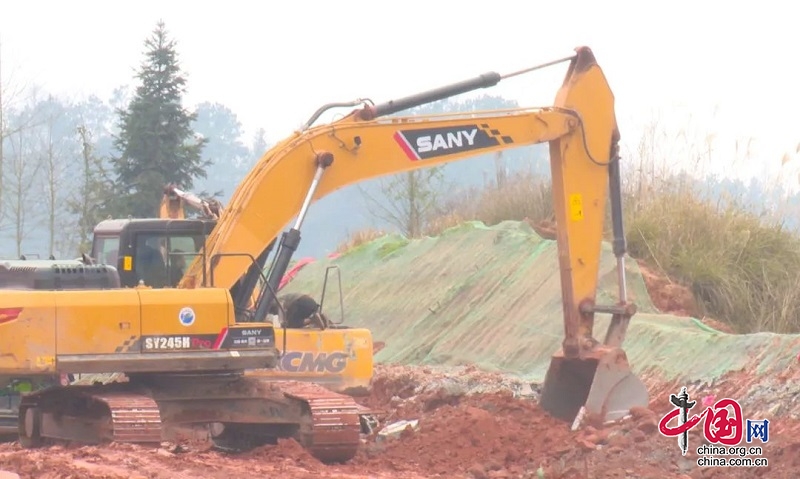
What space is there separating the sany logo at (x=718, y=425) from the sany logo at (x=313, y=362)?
2942mm

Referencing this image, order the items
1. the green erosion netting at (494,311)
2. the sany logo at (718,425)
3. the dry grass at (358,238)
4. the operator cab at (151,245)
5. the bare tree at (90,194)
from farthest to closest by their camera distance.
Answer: the bare tree at (90,194) < the dry grass at (358,238) < the green erosion netting at (494,311) < the operator cab at (151,245) < the sany logo at (718,425)

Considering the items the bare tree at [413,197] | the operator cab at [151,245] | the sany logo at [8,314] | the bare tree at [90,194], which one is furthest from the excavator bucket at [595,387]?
the bare tree at [90,194]

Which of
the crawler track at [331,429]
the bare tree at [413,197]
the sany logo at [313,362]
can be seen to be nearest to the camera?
the crawler track at [331,429]

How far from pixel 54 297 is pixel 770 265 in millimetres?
11420

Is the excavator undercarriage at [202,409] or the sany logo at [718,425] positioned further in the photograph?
the excavator undercarriage at [202,409]

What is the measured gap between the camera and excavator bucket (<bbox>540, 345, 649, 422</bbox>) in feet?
40.9

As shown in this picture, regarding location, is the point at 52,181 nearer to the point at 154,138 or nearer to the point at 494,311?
the point at 154,138

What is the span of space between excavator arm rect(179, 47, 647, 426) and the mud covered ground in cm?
65

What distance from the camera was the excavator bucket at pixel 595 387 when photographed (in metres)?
12.5

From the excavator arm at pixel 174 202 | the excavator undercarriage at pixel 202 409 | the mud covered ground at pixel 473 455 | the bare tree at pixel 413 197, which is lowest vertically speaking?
the mud covered ground at pixel 473 455

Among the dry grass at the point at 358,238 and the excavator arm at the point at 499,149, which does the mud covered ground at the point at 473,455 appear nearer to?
the excavator arm at the point at 499,149

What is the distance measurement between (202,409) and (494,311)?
29.4 ft

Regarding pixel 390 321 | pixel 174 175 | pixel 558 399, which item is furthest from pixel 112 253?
pixel 174 175

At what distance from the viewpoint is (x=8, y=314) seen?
10.4 m
